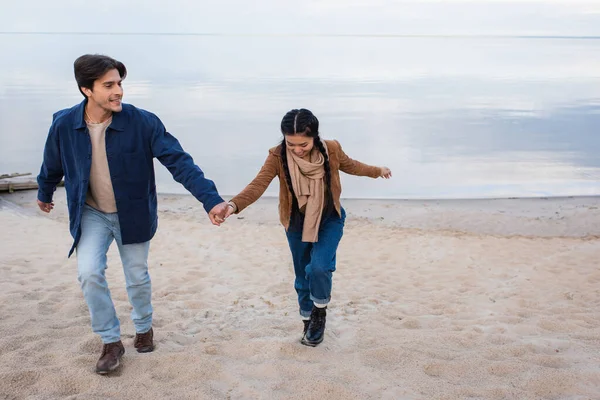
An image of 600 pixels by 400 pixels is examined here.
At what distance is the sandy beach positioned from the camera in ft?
12.9

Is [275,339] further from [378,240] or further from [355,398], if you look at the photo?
[378,240]

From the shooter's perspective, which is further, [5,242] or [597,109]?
[597,109]

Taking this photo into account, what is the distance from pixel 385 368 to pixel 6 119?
19.1 m

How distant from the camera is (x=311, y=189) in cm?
431

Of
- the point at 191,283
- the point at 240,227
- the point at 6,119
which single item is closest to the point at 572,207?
the point at 240,227

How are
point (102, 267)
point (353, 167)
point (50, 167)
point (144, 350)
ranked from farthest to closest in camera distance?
point (353, 167), point (144, 350), point (50, 167), point (102, 267)

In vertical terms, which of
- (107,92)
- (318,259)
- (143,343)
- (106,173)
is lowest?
(143,343)

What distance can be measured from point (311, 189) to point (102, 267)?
56.1 inches

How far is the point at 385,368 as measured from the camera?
4250mm

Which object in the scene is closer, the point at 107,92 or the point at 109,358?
the point at 107,92

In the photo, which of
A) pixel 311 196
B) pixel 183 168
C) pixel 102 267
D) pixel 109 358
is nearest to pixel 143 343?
pixel 109 358

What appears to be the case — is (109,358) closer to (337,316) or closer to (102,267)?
(102,267)

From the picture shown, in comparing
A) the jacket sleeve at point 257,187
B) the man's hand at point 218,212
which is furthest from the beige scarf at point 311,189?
the man's hand at point 218,212

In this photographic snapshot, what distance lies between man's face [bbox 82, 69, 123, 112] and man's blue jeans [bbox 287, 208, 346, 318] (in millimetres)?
1461
